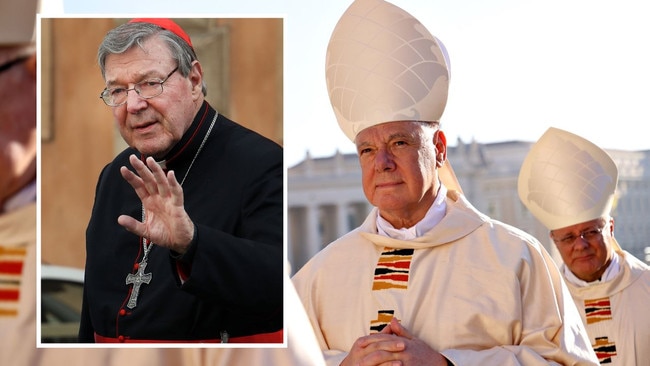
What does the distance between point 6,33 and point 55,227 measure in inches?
17.8

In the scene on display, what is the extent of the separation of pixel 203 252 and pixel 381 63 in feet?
5.26

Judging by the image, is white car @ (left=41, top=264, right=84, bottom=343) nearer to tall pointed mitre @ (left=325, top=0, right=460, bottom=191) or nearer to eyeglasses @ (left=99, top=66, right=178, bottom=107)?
eyeglasses @ (left=99, top=66, right=178, bottom=107)

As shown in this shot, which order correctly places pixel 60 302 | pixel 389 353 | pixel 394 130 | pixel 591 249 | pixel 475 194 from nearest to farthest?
pixel 60 302
pixel 389 353
pixel 394 130
pixel 591 249
pixel 475 194

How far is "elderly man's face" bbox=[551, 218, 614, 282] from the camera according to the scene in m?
5.95

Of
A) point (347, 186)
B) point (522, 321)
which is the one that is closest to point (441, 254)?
point (522, 321)

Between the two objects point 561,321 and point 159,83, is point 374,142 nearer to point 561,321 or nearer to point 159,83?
point 561,321

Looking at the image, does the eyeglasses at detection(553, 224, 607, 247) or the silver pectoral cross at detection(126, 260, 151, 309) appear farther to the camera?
the eyeglasses at detection(553, 224, 607, 247)

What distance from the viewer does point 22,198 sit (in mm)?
2158

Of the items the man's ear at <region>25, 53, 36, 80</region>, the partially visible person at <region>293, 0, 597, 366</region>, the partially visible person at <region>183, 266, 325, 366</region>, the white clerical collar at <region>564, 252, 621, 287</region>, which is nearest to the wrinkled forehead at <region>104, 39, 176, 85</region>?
the man's ear at <region>25, 53, 36, 80</region>

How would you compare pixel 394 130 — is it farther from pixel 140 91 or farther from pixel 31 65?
pixel 31 65

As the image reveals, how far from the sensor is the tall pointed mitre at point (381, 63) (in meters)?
3.82

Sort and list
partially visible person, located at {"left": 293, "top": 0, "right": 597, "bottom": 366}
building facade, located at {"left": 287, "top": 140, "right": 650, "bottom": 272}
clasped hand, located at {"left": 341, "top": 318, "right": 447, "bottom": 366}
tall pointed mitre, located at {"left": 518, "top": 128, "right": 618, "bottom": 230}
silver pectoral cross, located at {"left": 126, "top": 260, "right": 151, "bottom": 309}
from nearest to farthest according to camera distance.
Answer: silver pectoral cross, located at {"left": 126, "top": 260, "right": 151, "bottom": 309} < clasped hand, located at {"left": 341, "top": 318, "right": 447, "bottom": 366} < partially visible person, located at {"left": 293, "top": 0, "right": 597, "bottom": 366} < tall pointed mitre, located at {"left": 518, "top": 128, "right": 618, "bottom": 230} < building facade, located at {"left": 287, "top": 140, "right": 650, "bottom": 272}

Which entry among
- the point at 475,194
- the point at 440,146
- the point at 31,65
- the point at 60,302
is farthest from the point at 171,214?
the point at 475,194

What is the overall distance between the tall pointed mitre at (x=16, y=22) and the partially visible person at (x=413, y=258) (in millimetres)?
1505
